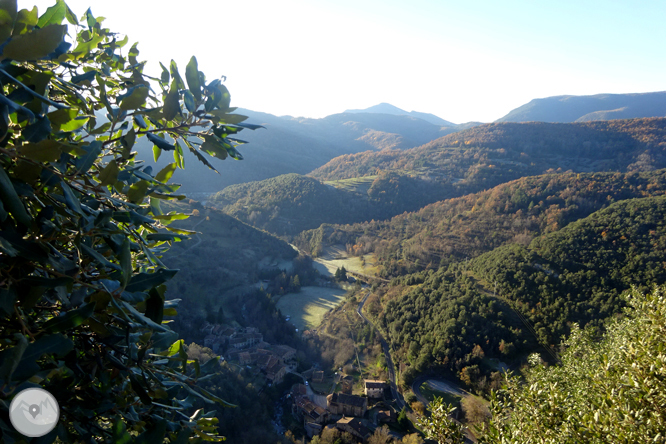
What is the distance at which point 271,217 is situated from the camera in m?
58.2

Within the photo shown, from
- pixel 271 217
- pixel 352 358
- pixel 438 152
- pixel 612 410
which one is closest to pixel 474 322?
pixel 352 358

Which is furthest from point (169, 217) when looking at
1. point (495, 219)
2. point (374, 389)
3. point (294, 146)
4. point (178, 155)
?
point (294, 146)

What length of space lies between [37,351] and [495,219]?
4353cm

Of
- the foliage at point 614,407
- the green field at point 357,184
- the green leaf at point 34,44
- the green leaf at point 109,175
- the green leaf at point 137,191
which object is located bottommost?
the green field at point 357,184

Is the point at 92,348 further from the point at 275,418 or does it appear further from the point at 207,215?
the point at 207,215

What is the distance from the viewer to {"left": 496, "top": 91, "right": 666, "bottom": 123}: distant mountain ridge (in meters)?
143

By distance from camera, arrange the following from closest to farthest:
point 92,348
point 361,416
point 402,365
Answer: point 92,348, point 361,416, point 402,365

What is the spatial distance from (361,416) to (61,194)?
62.8ft

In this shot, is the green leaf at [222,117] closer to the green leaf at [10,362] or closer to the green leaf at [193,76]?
the green leaf at [193,76]

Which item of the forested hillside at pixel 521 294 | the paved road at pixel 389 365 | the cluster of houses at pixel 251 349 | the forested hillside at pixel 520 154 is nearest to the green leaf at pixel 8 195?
the paved road at pixel 389 365

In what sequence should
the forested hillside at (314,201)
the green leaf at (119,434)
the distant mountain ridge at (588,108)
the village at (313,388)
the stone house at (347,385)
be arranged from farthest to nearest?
the distant mountain ridge at (588,108) → the forested hillside at (314,201) → the stone house at (347,385) → the village at (313,388) → the green leaf at (119,434)

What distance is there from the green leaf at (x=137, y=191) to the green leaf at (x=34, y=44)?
0.44 meters

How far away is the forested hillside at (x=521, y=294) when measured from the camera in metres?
20.0

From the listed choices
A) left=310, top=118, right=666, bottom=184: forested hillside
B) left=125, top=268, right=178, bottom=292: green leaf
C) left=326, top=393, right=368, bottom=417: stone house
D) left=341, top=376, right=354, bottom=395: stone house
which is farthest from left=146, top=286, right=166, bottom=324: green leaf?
left=310, top=118, right=666, bottom=184: forested hillside
